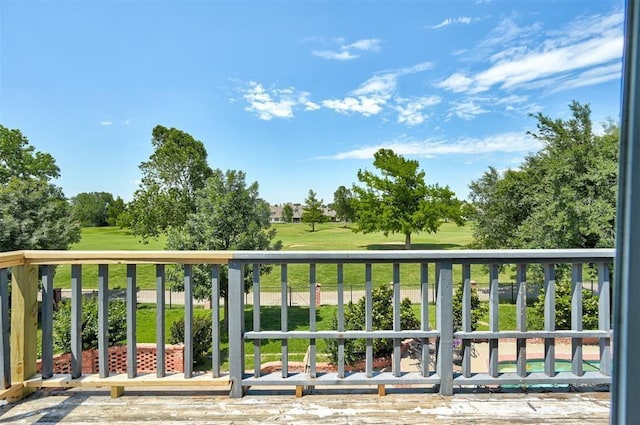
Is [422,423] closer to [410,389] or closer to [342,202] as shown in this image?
[410,389]

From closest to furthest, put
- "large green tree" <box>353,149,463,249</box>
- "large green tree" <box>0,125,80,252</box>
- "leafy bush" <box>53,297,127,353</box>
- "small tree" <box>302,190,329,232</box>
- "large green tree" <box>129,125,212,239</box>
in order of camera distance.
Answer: "leafy bush" <box>53,297,127,353</box>, "large green tree" <box>0,125,80,252</box>, "large green tree" <box>129,125,212,239</box>, "large green tree" <box>353,149,463,249</box>, "small tree" <box>302,190,329,232</box>

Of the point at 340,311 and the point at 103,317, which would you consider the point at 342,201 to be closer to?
the point at 340,311

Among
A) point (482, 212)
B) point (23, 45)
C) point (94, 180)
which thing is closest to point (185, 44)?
point (23, 45)

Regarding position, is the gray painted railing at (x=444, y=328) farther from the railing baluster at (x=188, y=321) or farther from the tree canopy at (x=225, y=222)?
the tree canopy at (x=225, y=222)

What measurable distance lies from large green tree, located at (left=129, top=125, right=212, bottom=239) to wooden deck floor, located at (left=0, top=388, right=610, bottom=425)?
15.7 metres

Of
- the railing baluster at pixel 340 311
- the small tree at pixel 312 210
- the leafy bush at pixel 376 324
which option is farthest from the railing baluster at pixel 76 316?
the small tree at pixel 312 210

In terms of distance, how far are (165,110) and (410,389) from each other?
2082cm

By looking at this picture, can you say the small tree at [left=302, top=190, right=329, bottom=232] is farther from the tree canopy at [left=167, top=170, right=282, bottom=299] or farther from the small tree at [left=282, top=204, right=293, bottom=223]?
the tree canopy at [left=167, top=170, right=282, bottom=299]

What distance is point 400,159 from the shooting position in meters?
26.2

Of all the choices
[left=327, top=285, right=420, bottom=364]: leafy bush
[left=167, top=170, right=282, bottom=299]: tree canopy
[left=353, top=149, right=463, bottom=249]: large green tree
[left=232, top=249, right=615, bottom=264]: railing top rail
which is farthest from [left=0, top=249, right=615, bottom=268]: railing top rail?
[left=353, top=149, right=463, bottom=249]: large green tree

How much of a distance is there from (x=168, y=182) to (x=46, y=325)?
18.6 m

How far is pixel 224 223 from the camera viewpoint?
33.0 feet

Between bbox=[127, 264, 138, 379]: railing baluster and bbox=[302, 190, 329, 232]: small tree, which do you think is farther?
bbox=[302, 190, 329, 232]: small tree

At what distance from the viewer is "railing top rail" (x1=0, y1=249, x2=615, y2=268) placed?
2.08 metres
